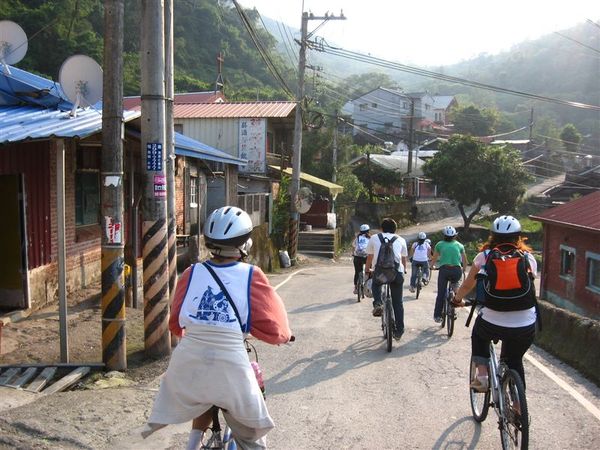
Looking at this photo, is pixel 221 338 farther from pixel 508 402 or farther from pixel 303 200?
pixel 303 200

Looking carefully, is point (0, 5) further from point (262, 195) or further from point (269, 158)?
point (262, 195)

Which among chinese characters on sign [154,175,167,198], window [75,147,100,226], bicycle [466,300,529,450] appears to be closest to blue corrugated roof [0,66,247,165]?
chinese characters on sign [154,175,167,198]

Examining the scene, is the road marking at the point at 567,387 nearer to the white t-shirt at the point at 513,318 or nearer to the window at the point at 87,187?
the white t-shirt at the point at 513,318

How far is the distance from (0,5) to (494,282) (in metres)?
39.9

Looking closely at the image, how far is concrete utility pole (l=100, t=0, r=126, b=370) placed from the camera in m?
6.49

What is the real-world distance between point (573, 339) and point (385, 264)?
276 cm

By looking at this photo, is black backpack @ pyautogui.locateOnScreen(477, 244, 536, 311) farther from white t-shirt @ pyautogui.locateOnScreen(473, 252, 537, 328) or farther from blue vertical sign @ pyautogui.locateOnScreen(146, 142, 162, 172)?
blue vertical sign @ pyautogui.locateOnScreen(146, 142, 162, 172)

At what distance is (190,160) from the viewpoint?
61.1 ft

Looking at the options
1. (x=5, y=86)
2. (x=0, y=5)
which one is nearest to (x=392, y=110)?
(x=0, y=5)

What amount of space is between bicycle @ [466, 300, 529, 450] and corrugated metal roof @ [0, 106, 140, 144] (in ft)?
16.6

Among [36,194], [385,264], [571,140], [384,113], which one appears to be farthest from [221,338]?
[571,140]

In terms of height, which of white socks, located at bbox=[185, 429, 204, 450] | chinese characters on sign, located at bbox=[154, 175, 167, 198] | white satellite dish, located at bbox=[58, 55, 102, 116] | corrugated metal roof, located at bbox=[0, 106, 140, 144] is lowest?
white socks, located at bbox=[185, 429, 204, 450]

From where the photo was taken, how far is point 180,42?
56.0 metres

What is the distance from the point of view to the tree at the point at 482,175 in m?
40.5
